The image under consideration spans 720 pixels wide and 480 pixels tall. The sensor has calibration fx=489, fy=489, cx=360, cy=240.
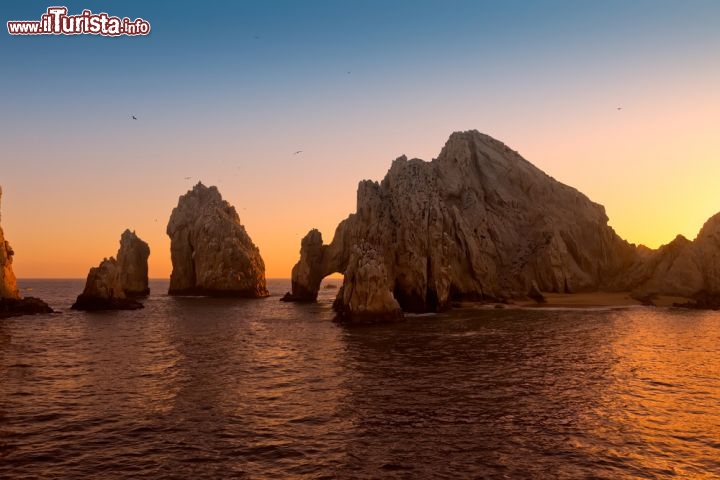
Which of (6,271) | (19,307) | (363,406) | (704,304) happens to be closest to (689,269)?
(704,304)

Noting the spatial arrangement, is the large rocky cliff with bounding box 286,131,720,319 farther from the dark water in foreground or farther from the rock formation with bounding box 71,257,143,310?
the rock formation with bounding box 71,257,143,310

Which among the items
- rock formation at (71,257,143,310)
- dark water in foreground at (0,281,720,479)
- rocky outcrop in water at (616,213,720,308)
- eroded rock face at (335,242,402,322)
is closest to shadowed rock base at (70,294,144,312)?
rock formation at (71,257,143,310)

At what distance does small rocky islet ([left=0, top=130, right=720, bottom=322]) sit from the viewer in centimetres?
7512

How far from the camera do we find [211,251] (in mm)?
120938

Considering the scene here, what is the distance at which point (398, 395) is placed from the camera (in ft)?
86.7

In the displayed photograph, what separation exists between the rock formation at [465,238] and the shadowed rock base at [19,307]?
155 feet

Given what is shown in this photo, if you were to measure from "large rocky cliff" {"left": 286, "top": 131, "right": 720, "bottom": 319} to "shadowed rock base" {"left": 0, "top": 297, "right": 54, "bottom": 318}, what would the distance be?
4711cm

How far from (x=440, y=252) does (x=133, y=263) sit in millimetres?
85035

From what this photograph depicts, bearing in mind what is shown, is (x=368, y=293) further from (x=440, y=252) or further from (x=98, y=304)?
(x=98, y=304)

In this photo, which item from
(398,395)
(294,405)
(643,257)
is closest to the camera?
(294,405)

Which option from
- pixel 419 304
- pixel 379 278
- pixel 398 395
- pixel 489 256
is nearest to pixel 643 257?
pixel 489 256

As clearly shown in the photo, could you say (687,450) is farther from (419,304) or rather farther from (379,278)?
(419,304)

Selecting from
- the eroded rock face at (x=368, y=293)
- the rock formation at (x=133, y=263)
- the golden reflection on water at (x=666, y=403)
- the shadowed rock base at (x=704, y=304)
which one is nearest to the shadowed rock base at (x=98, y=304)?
the rock formation at (x=133, y=263)

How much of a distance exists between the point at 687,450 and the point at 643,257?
10326 cm
